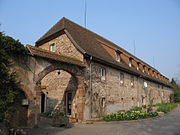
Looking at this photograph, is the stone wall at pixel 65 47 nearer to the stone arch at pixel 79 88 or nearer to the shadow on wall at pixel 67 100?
the stone arch at pixel 79 88

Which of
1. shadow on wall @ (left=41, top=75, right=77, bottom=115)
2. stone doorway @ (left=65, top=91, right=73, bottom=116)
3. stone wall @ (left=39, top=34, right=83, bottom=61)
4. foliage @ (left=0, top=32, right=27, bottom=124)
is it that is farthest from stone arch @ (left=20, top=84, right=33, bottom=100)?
stone doorway @ (left=65, top=91, right=73, bottom=116)

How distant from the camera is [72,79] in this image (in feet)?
49.7

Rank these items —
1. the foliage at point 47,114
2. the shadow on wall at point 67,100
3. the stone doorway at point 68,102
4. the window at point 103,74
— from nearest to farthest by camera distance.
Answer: the shadow on wall at point 67,100, the stone doorway at point 68,102, the foliage at point 47,114, the window at point 103,74

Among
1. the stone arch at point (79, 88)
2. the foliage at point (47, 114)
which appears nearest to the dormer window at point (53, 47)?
the stone arch at point (79, 88)

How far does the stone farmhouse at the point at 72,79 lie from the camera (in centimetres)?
1026

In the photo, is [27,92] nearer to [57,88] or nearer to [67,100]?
[67,100]

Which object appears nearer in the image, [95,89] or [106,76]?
[95,89]

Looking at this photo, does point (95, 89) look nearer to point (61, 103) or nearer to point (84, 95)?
point (84, 95)

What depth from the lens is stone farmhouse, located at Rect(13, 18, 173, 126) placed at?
10.3 meters

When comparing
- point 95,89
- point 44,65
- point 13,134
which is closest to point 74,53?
point 95,89

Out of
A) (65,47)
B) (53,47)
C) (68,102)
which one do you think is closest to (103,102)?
(68,102)

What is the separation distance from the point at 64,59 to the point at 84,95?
10.5ft

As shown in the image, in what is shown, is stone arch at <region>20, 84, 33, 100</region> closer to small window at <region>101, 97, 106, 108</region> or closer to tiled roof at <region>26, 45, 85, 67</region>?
A: tiled roof at <region>26, 45, 85, 67</region>

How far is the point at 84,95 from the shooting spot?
44.4 ft
